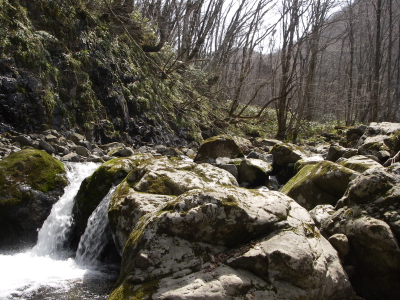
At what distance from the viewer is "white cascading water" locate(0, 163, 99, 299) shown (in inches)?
152

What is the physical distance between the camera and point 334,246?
10.3 ft

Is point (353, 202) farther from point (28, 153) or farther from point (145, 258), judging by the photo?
point (28, 153)

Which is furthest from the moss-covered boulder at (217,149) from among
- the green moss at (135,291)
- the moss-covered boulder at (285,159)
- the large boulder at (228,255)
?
the green moss at (135,291)

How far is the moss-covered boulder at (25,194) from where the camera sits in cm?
522

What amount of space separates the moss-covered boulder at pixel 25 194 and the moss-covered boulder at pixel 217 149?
10.9 ft

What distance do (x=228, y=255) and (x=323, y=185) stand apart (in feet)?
8.51

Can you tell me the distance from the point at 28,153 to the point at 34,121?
7.73ft

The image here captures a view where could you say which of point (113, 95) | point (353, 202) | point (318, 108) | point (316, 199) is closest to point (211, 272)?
point (353, 202)

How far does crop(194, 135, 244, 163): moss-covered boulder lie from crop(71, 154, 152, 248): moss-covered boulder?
272 centimetres

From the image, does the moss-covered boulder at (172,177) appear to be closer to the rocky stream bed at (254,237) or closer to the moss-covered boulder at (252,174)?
the rocky stream bed at (254,237)

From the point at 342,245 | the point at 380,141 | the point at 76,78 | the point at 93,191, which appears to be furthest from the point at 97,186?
the point at 380,141

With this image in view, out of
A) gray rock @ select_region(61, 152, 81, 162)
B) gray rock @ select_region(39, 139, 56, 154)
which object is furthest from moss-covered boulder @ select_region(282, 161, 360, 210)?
gray rock @ select_region(39, 139, 56, 154)

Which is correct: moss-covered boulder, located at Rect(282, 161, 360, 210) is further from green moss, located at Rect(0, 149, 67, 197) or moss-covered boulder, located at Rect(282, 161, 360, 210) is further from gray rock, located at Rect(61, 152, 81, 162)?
gray rock, located at Rect(61, 152, 81, 162)

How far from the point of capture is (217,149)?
8148mm
